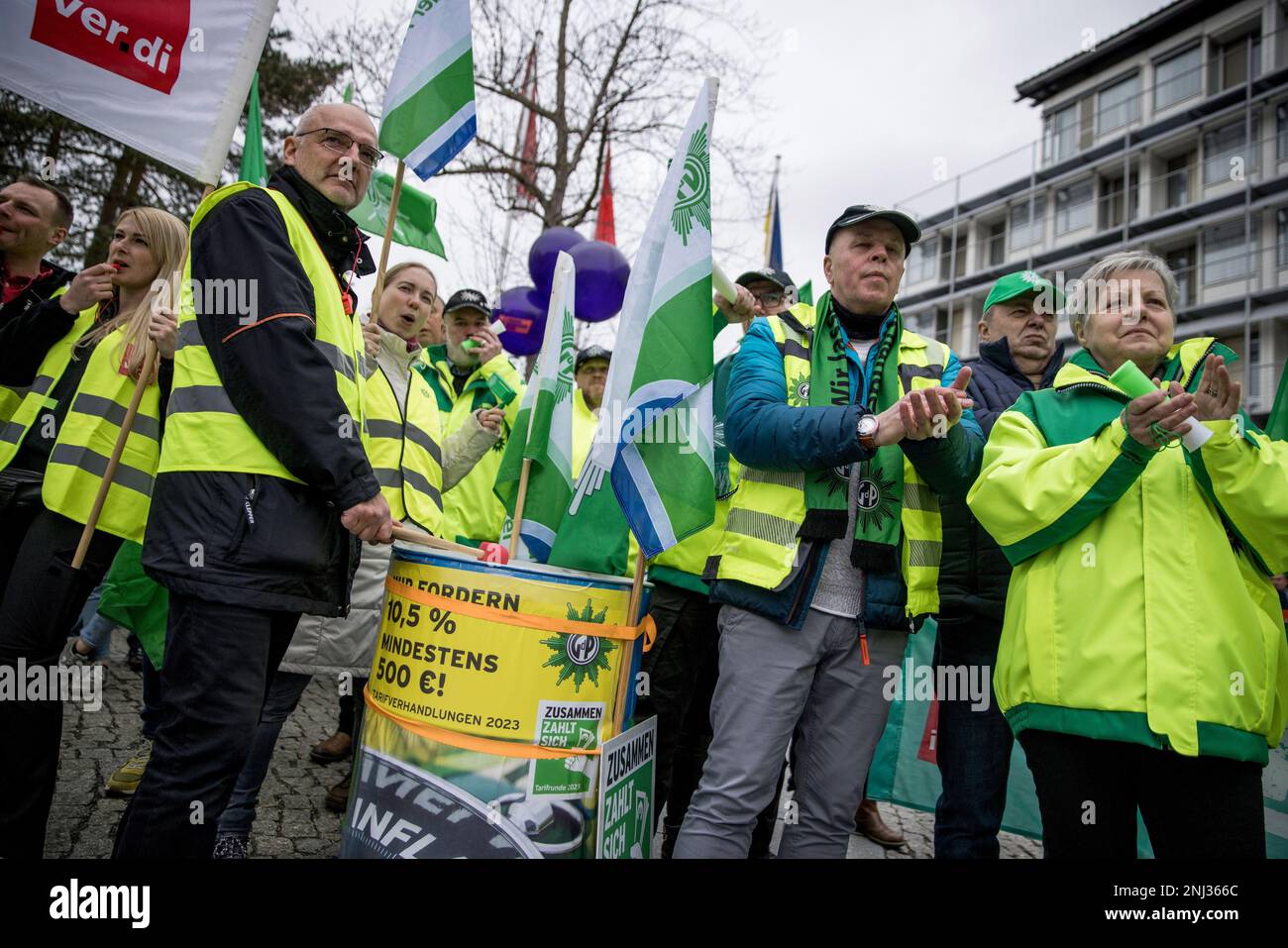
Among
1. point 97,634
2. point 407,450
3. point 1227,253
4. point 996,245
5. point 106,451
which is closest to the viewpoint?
point 106,451

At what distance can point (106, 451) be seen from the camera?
287cm

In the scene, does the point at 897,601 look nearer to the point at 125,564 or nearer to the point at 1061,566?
the point at 1061,566

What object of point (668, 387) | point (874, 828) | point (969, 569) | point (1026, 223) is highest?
point (1026, 223)

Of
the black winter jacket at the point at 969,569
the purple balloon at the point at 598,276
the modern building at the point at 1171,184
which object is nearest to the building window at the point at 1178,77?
the modern building at the point at 1171,184

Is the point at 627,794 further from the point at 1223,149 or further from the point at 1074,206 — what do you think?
the point at 1074,206

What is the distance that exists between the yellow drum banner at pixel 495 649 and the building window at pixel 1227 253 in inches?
1264

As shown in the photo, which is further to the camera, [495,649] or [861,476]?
[861,476]

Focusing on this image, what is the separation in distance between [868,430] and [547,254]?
6.18m

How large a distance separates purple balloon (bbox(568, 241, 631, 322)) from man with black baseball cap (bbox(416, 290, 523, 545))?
1994mm

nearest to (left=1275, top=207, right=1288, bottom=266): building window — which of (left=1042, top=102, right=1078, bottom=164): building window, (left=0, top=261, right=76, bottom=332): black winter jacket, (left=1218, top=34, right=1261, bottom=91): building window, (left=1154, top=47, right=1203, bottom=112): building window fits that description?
(left=1218, top=34, right=1261, bottom=91): building window

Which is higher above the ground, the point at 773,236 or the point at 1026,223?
the point at 1026,223

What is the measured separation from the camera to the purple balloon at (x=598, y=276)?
7.30 metres

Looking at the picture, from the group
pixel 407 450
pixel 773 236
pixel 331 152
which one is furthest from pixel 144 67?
pixel 773 236
